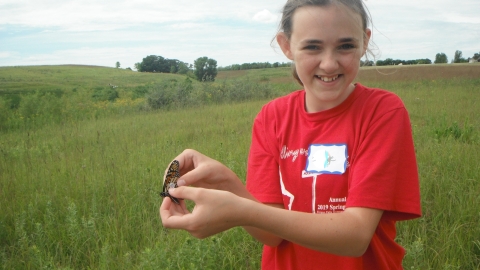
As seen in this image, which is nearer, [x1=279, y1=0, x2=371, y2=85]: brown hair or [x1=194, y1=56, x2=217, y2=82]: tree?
[x1=279, y1=0, x2=371, y2=85]: brown hair

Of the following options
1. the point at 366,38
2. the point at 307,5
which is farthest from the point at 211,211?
the point at 366,38

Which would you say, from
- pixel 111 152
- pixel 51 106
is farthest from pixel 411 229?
pixel 51 106

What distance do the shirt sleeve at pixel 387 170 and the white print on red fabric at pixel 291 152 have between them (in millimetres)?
162

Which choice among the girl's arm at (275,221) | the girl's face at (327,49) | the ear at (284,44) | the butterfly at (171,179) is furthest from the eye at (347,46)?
the butterfly at (171,179)

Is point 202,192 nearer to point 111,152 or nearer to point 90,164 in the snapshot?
point 90,164

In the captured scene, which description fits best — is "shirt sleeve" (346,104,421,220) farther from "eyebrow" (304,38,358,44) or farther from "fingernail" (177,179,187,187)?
"fingernail" (177,179,187,187)

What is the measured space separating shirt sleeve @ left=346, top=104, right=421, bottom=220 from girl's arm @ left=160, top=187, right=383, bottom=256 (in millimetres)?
66

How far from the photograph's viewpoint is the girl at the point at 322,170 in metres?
1.01

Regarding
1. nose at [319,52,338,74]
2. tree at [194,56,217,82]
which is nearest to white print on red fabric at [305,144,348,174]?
nose at [319,52,338,74]

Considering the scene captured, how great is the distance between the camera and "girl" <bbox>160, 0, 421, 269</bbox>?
1012 millimetres

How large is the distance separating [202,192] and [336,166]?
0.43 meters

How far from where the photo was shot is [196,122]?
26.9ft

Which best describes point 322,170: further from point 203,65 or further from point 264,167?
point 203,65

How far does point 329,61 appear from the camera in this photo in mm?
1208
